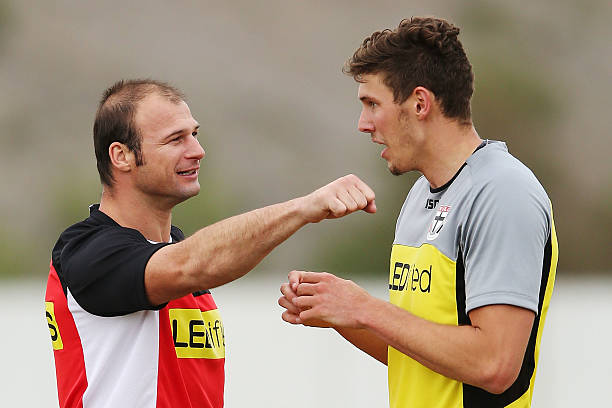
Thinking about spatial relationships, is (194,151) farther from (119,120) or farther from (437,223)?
(437,223)

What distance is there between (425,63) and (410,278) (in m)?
0.77

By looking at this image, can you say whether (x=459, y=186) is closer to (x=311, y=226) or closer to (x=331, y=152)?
(x=311, y=226)

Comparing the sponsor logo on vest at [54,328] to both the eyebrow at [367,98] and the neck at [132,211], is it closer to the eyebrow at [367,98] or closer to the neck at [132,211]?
the neck at [132,211]

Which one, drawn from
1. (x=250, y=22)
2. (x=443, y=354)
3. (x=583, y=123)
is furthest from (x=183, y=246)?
(x=250, y=22)

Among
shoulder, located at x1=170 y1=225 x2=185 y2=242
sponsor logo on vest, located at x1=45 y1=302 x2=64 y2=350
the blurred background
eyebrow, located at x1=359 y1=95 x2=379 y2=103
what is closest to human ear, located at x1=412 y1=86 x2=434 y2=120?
eyebrow, located at x1=359 y1=95 x2=379 y2=103

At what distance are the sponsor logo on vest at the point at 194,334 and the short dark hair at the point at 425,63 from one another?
118 centimetres

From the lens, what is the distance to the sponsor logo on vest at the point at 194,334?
3906 mm

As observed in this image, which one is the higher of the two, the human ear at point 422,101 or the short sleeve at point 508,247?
the human ear at point 422,101

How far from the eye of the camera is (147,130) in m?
4.05

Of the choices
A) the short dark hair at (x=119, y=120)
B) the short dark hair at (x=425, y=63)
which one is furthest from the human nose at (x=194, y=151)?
the short dark hair at (x=425, y=63)

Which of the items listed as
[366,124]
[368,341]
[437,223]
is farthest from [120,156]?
[437,223]

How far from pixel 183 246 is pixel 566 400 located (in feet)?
10.6

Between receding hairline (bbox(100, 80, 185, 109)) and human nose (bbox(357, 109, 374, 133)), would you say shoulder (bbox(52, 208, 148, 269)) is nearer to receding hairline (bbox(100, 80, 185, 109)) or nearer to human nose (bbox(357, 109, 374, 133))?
receding hairline (bbox(100, 80, 185, 109))

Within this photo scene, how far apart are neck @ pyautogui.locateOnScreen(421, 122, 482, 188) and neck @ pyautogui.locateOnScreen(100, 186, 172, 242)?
3.83ft
